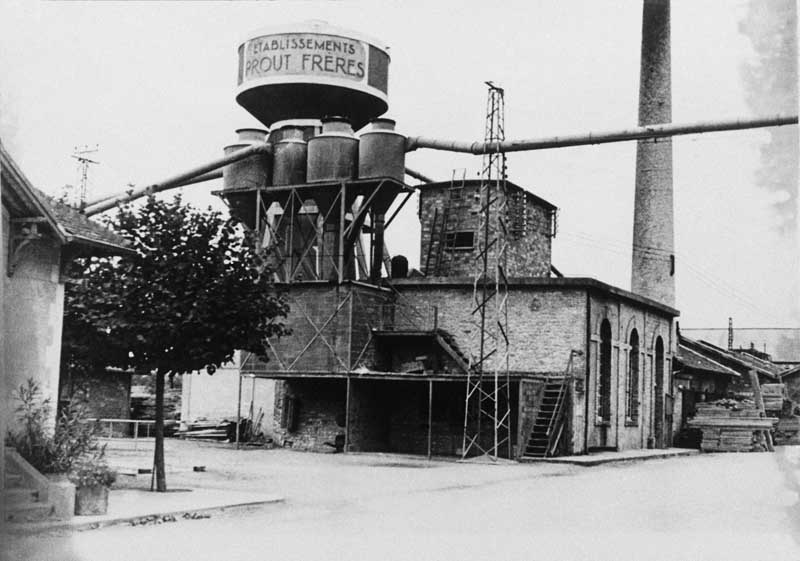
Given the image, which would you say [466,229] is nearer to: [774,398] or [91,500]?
[774,398]

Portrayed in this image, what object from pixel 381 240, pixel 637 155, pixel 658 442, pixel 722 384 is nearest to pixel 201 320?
pixel 381 240

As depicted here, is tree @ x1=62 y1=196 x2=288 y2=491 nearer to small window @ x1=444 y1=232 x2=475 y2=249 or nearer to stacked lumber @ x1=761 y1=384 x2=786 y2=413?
small window @ x1=444 y1=232 x2=475 y2=249

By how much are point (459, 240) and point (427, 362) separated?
572 centimetres

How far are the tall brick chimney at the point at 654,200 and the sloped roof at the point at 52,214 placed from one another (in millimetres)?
25511

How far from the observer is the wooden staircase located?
2767 centimetres

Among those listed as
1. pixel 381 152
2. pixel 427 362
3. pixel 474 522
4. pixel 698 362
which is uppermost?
pixel 381 152

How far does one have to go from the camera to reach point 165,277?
631 inches

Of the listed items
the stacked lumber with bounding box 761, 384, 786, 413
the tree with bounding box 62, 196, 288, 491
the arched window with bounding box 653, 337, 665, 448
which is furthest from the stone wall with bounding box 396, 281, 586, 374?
the tree with bounding box 62, 196, 288, 491

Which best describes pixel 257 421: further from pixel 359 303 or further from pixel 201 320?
pixel 201 320

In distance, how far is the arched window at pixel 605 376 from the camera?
3088cm

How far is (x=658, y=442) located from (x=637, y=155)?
34.9 ft

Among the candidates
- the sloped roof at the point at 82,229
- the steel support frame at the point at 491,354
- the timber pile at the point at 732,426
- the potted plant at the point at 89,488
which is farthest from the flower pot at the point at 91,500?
the timber pile at the point at 732,426

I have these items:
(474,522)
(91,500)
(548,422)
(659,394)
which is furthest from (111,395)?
(474,522)

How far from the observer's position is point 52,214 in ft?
44.1
